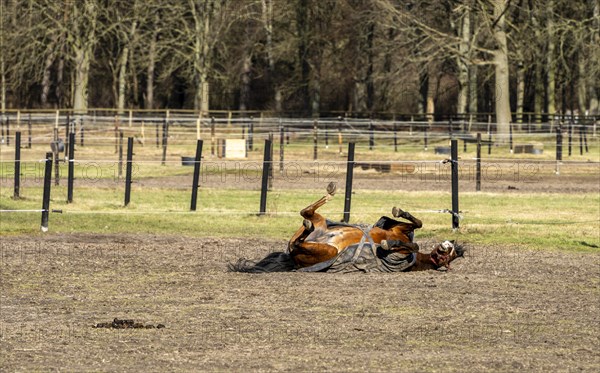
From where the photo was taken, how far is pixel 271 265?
560 inches

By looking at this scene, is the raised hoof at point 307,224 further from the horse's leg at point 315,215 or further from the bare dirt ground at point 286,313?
the bare dirt ground at point 286,313

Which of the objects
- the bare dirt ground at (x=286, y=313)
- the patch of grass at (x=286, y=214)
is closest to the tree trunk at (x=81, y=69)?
the patch of grass at (x=286, y=214)

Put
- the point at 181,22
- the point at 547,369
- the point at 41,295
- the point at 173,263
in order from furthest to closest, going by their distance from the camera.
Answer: the point at 181,22 < the point at 173,263 < the point at 41,295 < the point at 547,369

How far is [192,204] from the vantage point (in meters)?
22.3

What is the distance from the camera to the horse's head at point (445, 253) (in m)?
13.9

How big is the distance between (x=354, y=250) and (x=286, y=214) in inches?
318

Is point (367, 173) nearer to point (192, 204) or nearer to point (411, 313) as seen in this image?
point (192, 204)

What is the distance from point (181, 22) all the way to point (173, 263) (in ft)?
169

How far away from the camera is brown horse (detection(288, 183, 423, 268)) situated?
13.3 metres

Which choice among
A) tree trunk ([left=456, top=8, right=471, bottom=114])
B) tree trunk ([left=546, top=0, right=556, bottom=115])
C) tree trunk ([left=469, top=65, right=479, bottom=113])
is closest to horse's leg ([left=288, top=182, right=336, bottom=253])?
tree trunk ([left=546, top=0, right=556, bottom=115])

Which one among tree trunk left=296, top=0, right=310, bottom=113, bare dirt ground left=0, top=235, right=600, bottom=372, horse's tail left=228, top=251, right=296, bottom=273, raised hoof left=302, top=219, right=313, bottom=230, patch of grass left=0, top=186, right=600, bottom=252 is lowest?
bare dirt ground left=0, top=235, right=600, bottom=372

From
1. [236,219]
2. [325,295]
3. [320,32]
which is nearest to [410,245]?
[325,295]

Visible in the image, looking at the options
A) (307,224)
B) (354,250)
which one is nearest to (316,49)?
(354,250)

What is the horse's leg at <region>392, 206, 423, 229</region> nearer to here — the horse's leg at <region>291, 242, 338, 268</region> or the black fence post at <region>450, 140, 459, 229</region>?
the horse's leg at <region>291, 242, 338, 268</region>
